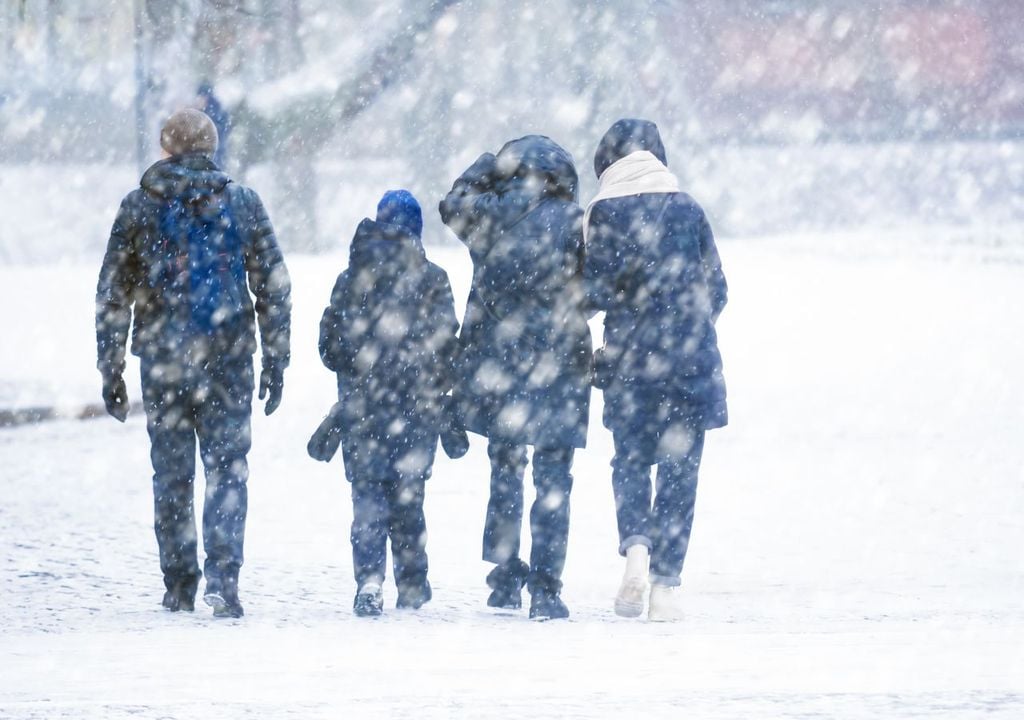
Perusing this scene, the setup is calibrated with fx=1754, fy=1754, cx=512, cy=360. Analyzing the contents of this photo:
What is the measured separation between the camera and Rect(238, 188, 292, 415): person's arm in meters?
5.52

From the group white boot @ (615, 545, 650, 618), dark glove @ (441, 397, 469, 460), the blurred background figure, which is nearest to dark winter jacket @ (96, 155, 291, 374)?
dark glove @ (441, 397, 469, 460)

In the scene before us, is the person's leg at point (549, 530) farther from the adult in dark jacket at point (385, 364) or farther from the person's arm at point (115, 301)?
the person's arm at point (115, 301)

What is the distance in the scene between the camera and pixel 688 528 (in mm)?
5750

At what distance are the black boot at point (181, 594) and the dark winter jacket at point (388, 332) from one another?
0.73 meters

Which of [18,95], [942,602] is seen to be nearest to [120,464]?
[942,602]

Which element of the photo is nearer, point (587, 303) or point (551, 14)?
point (587, 303)

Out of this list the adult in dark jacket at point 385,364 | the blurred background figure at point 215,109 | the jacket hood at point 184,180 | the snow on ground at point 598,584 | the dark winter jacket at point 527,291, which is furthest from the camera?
the blurred background figure at point 215,109

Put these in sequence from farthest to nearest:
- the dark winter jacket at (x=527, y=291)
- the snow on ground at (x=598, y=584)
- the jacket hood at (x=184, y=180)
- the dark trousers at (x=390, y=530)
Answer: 1. the dark trousers at (x=390, y=530)
2. the dark winter jacket at (x=527, y=291)
3. the jacket hood at (x=184, y=180)
4. the snow on ground at (x=598, y=584)

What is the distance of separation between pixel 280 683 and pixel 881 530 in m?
3.93

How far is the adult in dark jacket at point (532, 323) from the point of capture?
5559 mm

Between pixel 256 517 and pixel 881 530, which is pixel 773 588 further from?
pixel 256 517

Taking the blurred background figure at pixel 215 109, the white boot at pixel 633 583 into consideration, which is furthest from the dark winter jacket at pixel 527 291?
the blurred background figure at pixel 215 109

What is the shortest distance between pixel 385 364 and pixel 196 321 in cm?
63

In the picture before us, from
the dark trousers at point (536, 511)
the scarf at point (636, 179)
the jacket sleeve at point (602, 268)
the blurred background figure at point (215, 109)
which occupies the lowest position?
the dark trousers at point (536, 511)
